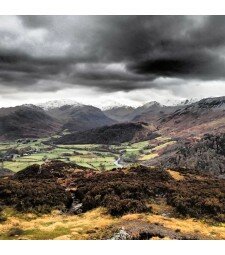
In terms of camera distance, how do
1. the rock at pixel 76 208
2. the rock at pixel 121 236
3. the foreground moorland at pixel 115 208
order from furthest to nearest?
the rock at pixel 76 208, the foreground moorland at pixel 115 208, the rock at pixel 121 236

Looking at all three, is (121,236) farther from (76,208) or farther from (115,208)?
(76,208)

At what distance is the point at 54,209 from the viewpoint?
5666 cm

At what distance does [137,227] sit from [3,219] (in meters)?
18.4

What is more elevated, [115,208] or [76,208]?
[115,208]

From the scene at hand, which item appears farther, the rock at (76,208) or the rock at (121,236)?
the rock at (76,208)

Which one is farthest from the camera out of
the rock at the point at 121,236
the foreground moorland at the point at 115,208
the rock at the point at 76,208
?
the rock at the point at 76,208

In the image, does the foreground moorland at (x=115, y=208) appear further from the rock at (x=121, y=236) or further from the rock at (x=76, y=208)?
the rock at (x=121, y=236)

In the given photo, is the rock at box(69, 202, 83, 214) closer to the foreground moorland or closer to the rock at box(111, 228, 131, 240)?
the foreground moorland

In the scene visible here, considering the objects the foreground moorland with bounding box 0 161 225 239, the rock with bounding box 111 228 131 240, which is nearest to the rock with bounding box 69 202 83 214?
the foreground moorland with bounding box 0 161 225 239

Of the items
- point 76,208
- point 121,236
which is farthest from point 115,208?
point 121,236

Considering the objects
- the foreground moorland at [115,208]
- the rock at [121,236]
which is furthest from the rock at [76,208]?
the rock at [121,236]

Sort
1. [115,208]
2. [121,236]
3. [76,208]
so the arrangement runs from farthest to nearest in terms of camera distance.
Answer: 1. [76,208]
2. [115,208]
3. [121,236]

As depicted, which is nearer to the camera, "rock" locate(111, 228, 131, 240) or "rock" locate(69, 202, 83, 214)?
"rock" locate(111, 228, 131, 240)
